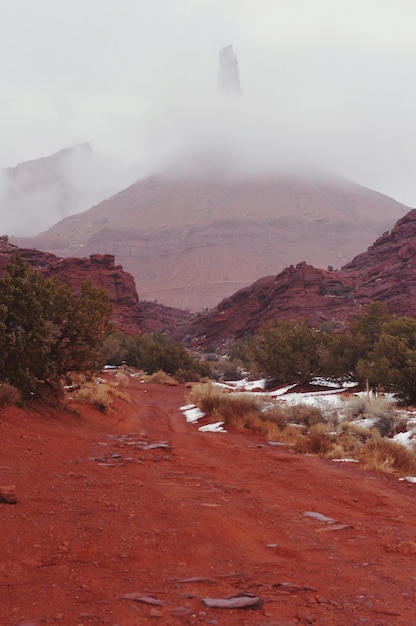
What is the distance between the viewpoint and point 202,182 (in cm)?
19975

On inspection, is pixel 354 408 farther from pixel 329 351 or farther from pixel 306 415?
pixel 329 351

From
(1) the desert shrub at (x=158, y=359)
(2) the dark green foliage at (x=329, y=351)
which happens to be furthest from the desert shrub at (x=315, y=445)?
(1) the desert shrub at (x=158, y=359)

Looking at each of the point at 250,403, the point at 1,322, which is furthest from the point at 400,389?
the point at 1,322

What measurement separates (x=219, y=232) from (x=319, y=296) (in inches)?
3708

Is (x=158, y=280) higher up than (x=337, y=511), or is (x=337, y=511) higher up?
(x=158, y=280)

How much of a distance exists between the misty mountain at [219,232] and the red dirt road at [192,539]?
11407 centimetres

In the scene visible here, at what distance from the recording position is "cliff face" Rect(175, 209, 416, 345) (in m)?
63.7

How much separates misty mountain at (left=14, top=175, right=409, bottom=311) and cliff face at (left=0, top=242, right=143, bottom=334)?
4792cm

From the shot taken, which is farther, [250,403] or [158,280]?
[158,280]

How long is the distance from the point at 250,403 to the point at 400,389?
20.5 feet

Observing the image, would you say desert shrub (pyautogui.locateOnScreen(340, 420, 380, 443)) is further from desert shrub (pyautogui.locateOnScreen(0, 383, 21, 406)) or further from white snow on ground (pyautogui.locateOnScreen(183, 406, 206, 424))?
desert shrub (pyautogui.locateOnScreen(0, 383, 21, 406))

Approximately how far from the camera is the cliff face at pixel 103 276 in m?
69.1

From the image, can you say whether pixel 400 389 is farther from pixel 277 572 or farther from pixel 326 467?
pixel 277 572

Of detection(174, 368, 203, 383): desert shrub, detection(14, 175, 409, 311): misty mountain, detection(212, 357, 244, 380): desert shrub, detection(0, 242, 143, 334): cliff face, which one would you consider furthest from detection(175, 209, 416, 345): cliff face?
detection(14, 175, 409, 311): misty mountain
